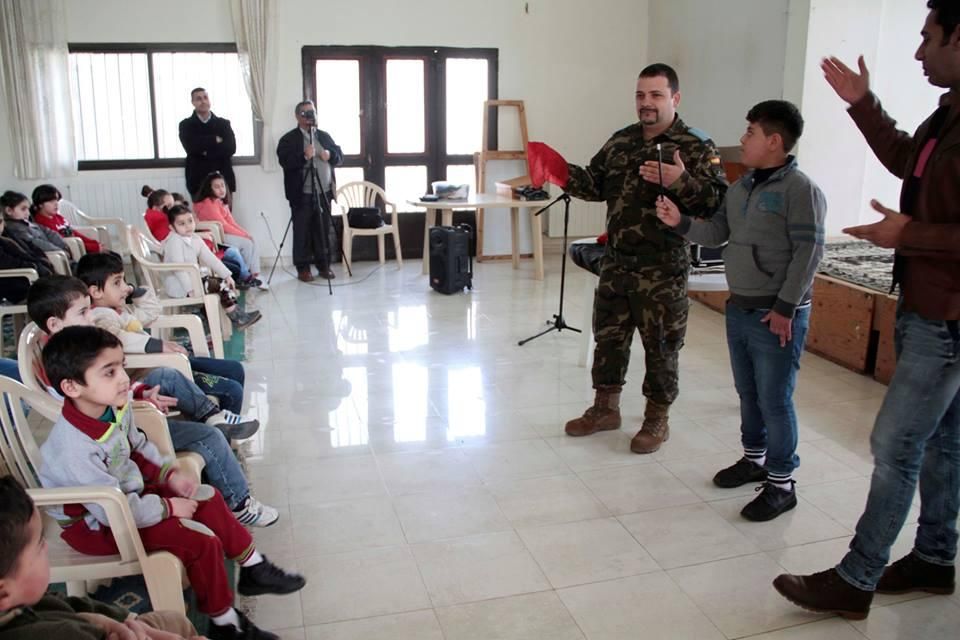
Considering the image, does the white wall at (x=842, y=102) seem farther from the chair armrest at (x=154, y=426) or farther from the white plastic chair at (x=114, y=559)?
the white plastic chair at (x=114, y=559)

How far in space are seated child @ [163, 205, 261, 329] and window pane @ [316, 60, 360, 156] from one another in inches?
112

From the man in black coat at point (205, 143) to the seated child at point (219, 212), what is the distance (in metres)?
0.52

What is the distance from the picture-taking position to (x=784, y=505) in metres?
2.90

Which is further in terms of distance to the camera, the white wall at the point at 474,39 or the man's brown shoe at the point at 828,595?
the white wall at the point at 474,39

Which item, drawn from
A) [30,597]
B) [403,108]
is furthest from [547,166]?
[403,108]

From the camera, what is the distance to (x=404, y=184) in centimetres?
790

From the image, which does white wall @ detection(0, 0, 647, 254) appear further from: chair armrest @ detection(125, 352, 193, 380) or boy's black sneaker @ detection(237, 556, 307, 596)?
boy's black sneaker @ detection(237, 556, 307, 596)

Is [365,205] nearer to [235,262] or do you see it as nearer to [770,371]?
[235,262]

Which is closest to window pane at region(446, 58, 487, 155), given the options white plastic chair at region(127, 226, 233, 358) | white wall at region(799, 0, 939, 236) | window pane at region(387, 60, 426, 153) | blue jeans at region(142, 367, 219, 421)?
window pane at region(387, 60, 426, 153)

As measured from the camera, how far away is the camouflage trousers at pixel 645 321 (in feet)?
10.8

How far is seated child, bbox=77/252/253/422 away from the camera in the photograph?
9.77 feet

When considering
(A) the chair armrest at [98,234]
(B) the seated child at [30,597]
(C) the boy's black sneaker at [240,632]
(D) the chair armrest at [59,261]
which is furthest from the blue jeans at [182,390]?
(A) the chair armrest at [98,234]

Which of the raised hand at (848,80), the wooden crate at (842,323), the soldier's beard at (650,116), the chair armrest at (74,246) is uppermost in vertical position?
the raised hand at (848,80)

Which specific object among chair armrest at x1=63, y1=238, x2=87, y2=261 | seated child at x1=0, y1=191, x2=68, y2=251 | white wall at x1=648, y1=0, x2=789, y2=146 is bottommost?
chair armrest at x1=63, y1=238, x2=87, y2=261
